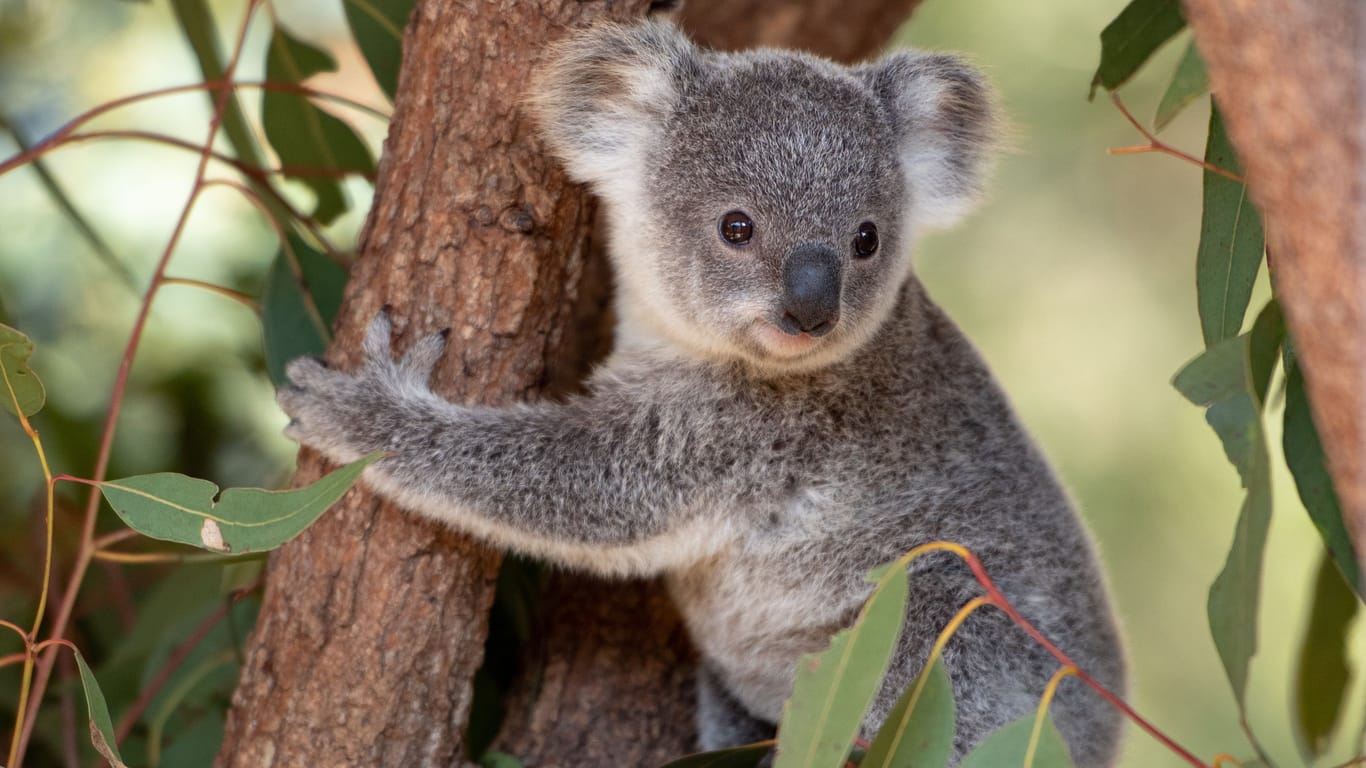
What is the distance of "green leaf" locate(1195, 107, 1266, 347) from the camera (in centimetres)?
223

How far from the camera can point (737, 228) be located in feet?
8.11

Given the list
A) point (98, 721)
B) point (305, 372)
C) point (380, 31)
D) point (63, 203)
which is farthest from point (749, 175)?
point (63, 203)

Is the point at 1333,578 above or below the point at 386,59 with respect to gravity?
below

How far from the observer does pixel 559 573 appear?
3113mm

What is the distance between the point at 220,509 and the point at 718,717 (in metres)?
1.51

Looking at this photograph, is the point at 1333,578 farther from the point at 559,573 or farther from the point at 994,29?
the point at 994,29

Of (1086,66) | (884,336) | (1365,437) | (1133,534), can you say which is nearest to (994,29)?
Answer: (1086,66)

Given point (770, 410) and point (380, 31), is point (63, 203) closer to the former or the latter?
point (380, 31)

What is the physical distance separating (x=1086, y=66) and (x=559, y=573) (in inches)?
158

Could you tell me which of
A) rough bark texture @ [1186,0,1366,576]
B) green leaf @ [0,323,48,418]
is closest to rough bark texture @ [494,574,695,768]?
green leaf @ [0,323,48,418]

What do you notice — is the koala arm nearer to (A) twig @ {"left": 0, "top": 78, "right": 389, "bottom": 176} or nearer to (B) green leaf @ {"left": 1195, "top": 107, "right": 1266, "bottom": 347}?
(A) twig @ {"left": 0, "top": 78, "right": 389, "bottom": 176}

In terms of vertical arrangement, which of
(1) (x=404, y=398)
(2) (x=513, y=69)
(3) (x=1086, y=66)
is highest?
(3) (x=1086, y=66)

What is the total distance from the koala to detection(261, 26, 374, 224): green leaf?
2.90 feet

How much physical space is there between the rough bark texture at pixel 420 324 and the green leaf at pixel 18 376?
0.55 meters
